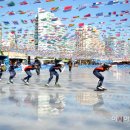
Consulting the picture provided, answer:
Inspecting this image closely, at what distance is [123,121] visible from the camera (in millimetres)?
6641

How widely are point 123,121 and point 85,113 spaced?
1314 mm

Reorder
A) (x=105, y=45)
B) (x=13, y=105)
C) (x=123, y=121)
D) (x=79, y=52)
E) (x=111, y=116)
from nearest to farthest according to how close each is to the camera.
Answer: (x=123, y=121) → (x=111, y=116) → (x=13, y=105) → (x=79, y=52) → (x=105, y=45)

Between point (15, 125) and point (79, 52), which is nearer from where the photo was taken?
point (15, 125)

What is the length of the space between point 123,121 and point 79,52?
88.1 meters

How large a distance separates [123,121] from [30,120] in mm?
2022

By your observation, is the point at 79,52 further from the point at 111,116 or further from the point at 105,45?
the point at 111,116

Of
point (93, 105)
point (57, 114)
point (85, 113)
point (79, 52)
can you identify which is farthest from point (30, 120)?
point (79, 52)

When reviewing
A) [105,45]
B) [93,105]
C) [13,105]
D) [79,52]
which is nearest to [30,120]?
[13,105]

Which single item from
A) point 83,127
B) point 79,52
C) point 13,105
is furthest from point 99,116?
point 79,52

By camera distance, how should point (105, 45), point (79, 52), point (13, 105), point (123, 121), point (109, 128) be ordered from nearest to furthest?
point (109, 128)
point (123, 121)
point (13, 105)
point (79, 52)
point (105, 45)

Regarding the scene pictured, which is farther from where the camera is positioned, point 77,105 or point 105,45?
point 105,45

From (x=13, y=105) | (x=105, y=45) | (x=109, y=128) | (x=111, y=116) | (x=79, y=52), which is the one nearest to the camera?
(x=109, y=128)

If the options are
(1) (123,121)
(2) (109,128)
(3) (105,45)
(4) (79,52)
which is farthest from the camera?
(3) (105,45)

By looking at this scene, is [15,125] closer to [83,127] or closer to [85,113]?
[83,127]
